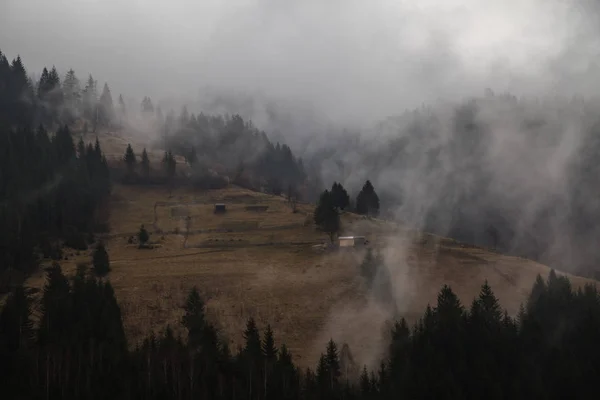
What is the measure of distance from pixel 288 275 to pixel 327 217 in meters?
16.5

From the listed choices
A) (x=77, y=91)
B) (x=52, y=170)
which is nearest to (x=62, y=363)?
(x=52, y=170)

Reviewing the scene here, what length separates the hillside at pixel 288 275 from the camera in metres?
70.6

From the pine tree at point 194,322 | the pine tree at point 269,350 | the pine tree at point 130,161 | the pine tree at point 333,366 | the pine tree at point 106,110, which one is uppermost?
the pine tree at point 106,110

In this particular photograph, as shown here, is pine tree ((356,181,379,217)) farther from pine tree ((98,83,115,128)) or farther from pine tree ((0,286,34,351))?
pine tree ((98,83,115,128))

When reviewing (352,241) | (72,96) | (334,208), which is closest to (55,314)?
(352,241)

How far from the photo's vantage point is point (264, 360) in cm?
5878

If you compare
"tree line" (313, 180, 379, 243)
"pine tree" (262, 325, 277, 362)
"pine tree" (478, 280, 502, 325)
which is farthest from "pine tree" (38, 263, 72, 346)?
"pine tree" (478, 280, 502, 325)

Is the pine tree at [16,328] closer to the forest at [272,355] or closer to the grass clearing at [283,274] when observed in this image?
the forest at [272,355]

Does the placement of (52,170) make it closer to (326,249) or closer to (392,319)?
(326,249)

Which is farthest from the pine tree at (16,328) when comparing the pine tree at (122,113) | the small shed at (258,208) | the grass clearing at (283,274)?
the pine tree at (122,113)

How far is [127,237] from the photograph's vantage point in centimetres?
9931

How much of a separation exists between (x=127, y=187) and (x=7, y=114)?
38.5m

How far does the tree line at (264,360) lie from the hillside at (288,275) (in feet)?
17.1

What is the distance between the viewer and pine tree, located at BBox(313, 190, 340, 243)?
9525cm
